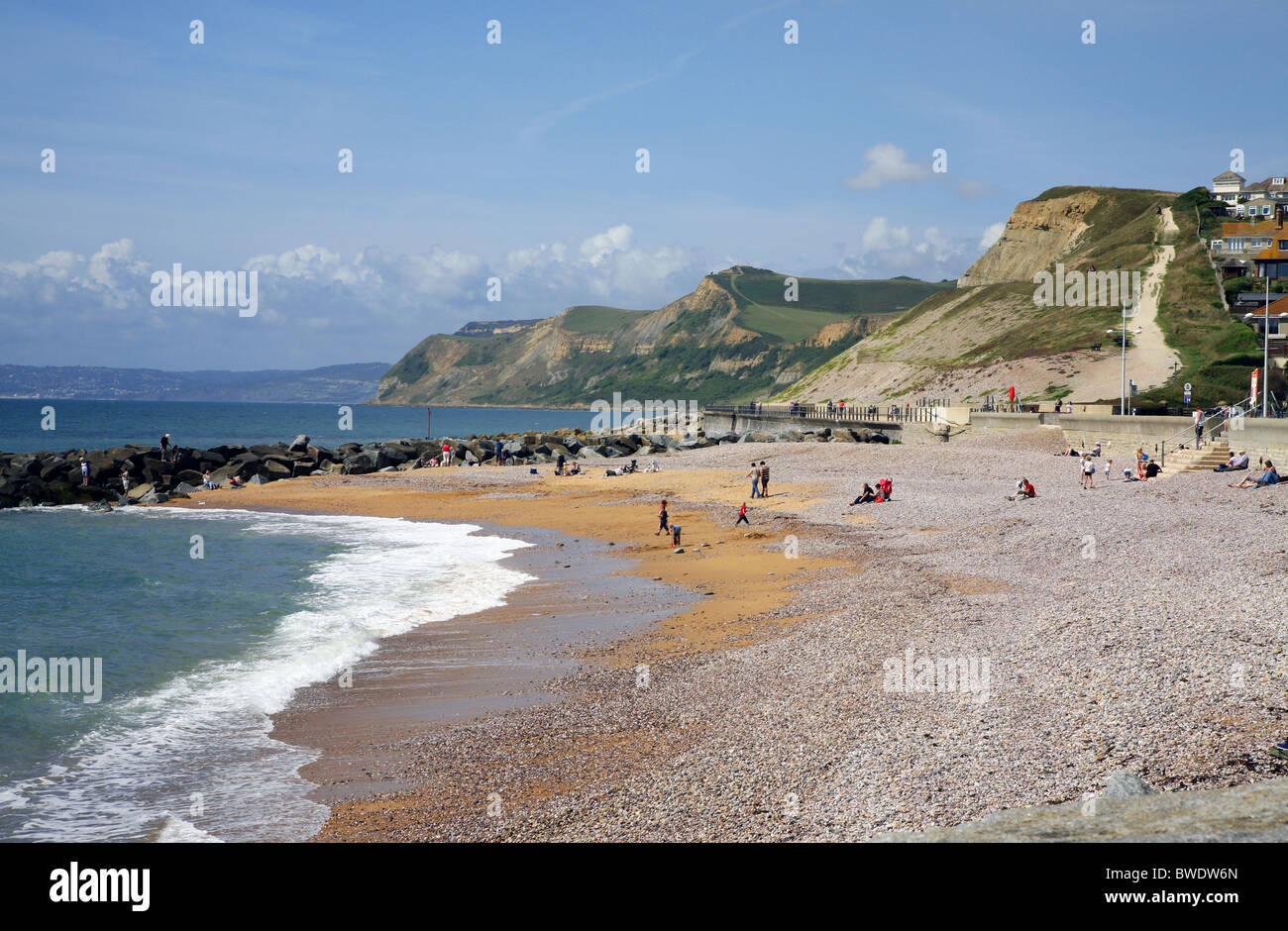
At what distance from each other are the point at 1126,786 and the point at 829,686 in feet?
17.7

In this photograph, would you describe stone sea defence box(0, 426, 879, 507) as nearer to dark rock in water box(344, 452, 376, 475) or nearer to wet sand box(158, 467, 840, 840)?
dark rock in water box(344, 452, 376, 475)

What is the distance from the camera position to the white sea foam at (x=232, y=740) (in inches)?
372

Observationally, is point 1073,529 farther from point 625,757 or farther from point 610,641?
point 625,757

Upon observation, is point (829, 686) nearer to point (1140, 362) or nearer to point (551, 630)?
point (551, 630)

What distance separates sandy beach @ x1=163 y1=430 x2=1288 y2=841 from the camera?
841 cm

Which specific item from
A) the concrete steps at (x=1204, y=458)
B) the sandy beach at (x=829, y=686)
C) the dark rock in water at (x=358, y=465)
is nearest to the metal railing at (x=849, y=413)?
the concrete steps at (x=1204, y=458)

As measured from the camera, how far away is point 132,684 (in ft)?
48.7

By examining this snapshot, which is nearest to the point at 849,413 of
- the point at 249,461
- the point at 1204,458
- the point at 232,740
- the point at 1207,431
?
the point at 1207,431

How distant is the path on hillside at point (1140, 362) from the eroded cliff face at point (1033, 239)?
3375 cm

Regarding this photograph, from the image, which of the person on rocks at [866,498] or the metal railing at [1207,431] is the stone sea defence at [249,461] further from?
the person on rocks at [866,498]

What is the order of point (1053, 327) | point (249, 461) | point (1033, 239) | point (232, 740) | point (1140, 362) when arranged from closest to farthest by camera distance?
point (232, 740) → point (249, 461) → point (1140, 362) → point (1053, 327) → point (1033, 239)

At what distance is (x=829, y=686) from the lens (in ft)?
40.2
